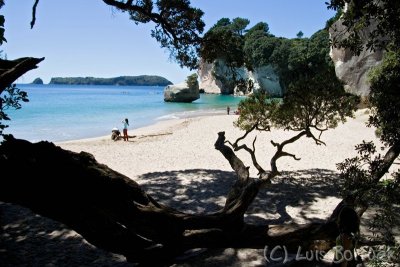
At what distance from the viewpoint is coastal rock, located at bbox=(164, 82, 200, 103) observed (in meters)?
63.8

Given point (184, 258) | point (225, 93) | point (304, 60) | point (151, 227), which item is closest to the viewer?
point (151, 227)

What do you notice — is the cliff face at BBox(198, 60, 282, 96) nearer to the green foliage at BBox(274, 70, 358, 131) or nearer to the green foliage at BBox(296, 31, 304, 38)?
the green foliage at BBox(296, 31, 304, 38)

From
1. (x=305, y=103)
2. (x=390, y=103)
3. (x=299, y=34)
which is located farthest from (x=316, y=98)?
(x=299, y=34)

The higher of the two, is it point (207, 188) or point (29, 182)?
point (29, 182)

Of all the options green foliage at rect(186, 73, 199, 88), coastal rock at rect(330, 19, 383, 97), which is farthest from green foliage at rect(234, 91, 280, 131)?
green foliage at rect(186, 73, 199, 88)

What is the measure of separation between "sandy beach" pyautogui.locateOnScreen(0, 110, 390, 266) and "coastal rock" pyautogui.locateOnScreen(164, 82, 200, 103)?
139 ft

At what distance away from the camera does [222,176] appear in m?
10.5

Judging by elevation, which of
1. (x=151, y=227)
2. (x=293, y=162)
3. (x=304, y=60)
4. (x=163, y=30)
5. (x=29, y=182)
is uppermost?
(x=304, y=60)

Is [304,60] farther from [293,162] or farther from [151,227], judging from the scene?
[151,227]

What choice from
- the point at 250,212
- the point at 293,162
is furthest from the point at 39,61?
the point at 293,162

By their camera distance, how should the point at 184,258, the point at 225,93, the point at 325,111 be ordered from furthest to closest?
the point at 225,93
the point at 325,111
the point at 184,258

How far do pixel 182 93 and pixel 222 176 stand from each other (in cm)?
5446

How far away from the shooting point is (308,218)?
670cm

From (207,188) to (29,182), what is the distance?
21.5 ft
